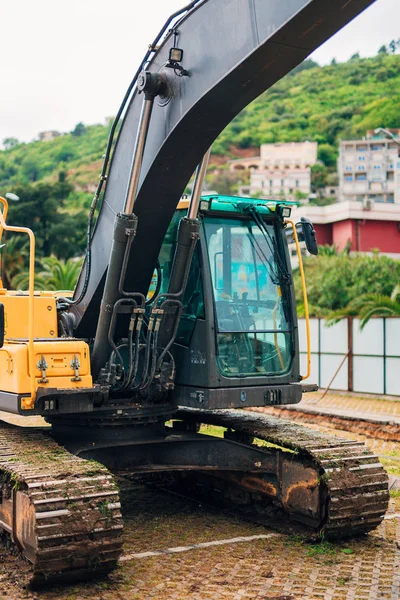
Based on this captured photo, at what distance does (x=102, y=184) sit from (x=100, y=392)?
6.11 ft

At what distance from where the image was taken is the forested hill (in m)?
94.8

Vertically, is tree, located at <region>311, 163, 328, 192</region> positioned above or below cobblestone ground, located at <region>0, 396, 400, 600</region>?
above

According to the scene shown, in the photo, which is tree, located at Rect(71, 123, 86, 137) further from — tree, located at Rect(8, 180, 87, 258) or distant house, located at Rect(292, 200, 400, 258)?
distant house, located at Rect(292, 200, 400, 258)

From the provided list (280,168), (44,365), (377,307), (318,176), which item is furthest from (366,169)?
(44,365)

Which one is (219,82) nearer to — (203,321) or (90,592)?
(203,321)

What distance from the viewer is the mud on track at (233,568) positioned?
238 inches

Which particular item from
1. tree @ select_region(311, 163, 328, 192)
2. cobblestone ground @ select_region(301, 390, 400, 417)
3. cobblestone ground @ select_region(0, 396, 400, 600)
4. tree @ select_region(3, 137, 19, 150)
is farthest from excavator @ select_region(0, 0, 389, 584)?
tree @ select_region(3, 137, 19, 150)

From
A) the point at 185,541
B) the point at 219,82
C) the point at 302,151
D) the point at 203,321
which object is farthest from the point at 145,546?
the point at 302,151

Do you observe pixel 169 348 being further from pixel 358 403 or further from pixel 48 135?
pixel 48 135

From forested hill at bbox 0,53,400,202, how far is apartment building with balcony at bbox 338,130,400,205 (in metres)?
2.36

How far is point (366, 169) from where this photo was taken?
108875 mm

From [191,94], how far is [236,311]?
2.25m

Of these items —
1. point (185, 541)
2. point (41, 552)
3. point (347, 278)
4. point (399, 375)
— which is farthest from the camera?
point (347, 278)

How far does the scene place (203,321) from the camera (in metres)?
7.56
